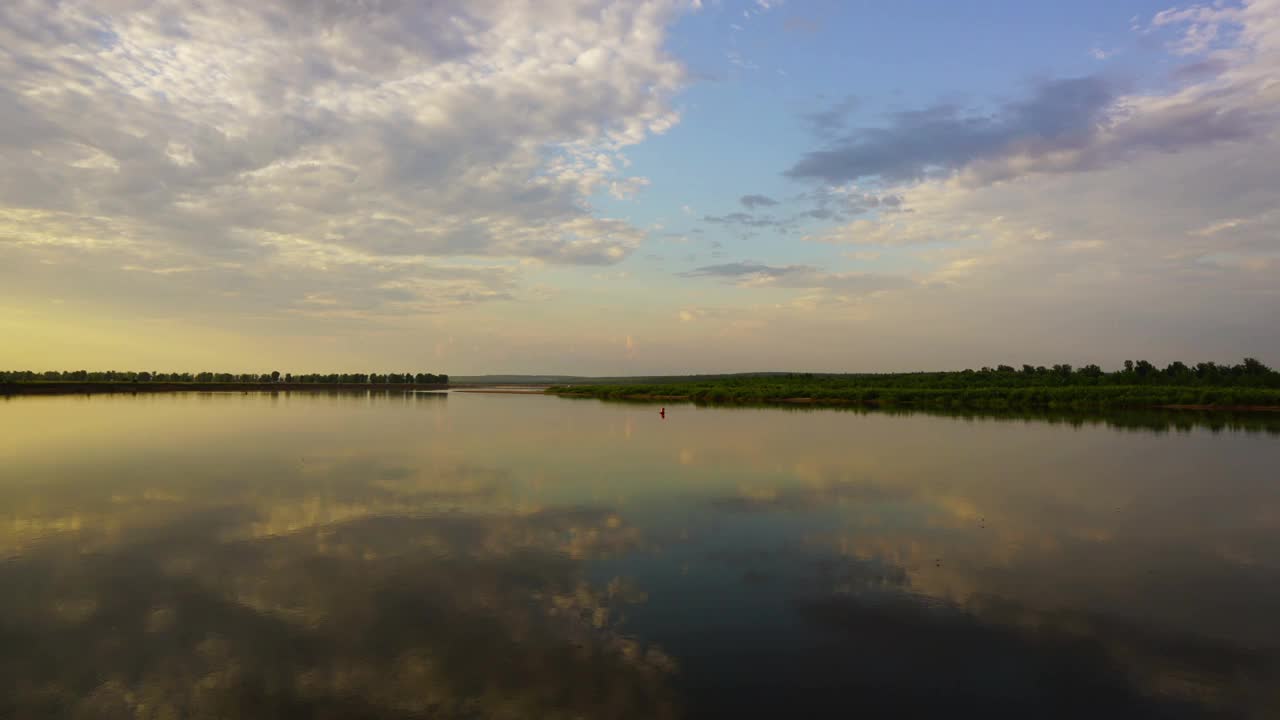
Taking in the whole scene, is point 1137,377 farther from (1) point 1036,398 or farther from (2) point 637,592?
(2) point 637,592

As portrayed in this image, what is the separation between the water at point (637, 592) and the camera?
7562 millimetres

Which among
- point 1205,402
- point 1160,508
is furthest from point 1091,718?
point 1205,402

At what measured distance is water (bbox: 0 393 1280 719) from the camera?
7.56 m

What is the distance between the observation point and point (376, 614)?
32.2 ft

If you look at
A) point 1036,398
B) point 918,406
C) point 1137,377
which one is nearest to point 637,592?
point 918,406

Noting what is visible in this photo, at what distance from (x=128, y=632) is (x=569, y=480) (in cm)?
1360

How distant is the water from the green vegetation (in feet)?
152

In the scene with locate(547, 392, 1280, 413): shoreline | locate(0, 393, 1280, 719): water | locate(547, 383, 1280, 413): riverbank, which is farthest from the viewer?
locate(547, 383, 1280, 413): riverbank

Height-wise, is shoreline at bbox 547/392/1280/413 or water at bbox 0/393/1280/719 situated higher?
shoreline at bbox 547/392/1280/413

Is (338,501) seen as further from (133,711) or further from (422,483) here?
(133,711)

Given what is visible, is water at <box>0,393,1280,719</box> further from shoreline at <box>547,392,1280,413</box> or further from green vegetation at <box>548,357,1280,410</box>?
green vegetation at <box>548,357,1280,410</box>

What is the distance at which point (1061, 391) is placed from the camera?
6756 cm

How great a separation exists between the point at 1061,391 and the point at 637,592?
7215 cm

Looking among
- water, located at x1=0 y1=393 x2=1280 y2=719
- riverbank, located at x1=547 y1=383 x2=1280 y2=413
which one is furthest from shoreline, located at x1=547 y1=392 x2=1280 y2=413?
water, located at x1=0 y1=393 x2=1280 y2=719
